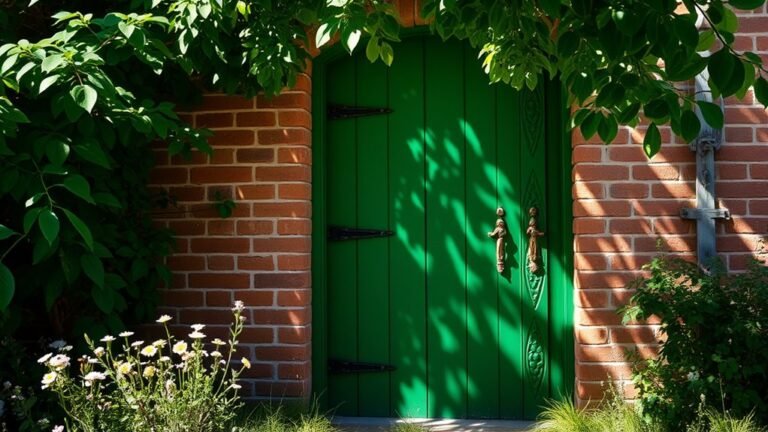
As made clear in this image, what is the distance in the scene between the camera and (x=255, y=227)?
11.8ft

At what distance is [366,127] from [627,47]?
2123 mm

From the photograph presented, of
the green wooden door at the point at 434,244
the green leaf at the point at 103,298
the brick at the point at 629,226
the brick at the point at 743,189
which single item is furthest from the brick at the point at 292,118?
the brick at the point at 743,189

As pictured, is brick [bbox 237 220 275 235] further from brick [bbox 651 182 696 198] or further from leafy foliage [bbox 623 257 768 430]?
brick [bbox 651 182 696 198]

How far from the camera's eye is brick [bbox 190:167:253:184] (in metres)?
3.62

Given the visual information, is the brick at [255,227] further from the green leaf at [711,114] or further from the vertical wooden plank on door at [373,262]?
the green leaf at [711,114]

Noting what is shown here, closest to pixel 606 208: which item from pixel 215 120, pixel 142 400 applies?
pixel 215 120

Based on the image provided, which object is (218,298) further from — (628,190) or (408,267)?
(628,190)

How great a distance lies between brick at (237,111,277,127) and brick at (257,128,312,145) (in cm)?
4

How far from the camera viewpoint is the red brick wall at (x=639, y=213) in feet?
11.2

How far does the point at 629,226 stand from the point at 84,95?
2.46 metres

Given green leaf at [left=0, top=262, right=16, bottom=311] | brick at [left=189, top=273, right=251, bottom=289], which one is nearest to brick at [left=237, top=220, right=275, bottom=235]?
brick at [left=189, top=273, right=251, bottom=289]

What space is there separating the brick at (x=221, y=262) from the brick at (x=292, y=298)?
290 mm

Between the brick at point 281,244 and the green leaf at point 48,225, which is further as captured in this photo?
the brick at point 281,244

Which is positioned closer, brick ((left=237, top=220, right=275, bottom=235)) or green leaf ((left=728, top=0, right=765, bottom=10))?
green leaf ((left=728, top=0, right=765, bottom=10))
